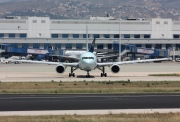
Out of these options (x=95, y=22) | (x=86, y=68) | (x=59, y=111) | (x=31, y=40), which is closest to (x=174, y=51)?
(x=95, y=22)

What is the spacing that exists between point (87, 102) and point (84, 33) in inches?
5422

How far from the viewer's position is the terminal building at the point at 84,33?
169375 millimetres

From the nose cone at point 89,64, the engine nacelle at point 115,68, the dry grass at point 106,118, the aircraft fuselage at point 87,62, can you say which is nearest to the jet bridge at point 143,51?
the engine nacelle at point 115,68

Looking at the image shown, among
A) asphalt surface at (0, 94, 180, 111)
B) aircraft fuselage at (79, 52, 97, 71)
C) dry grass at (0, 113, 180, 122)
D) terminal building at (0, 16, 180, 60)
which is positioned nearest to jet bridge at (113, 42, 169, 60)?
terminal building at (0, 16, 180, 60)

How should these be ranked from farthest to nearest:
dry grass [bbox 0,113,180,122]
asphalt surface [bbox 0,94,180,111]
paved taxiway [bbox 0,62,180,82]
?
paved taxiway [bbox 0,62,180,82]
asphalt surface [bbox 0,94,180,111]
dry grass [bbox 0,113,180,122]

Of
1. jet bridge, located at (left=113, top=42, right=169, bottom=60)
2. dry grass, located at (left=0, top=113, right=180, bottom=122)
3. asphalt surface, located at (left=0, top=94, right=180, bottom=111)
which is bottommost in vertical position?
jet bridge, located at (left=113, top=42, right=169, bottom=60)

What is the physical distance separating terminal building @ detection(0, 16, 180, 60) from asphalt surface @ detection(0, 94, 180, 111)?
407 feet

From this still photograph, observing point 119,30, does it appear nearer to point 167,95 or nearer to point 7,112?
point 167,95

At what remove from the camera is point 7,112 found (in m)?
31.7

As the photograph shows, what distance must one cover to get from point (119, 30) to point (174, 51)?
1716 centimetres

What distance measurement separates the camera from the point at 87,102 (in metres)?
37.2

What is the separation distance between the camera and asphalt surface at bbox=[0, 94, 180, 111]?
34.4 m

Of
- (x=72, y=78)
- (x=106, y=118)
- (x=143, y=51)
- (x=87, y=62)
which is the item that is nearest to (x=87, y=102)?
(x=106, y=118)

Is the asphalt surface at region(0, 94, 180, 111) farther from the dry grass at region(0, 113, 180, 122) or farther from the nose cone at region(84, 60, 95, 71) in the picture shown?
the nose cone at region(84, 60, 95, 71)
